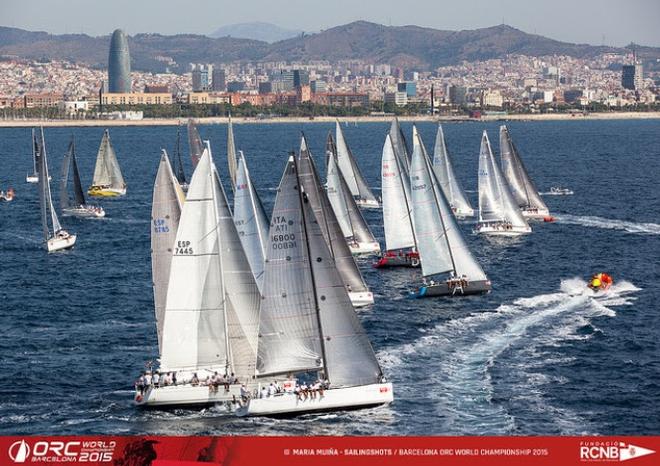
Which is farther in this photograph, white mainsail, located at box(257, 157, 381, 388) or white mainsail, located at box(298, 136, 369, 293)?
white mainsail, located at box(298, 136, 369, 293)

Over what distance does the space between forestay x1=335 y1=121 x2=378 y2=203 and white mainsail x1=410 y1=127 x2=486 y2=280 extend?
72.8 ft

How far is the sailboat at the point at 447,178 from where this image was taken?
292 feet

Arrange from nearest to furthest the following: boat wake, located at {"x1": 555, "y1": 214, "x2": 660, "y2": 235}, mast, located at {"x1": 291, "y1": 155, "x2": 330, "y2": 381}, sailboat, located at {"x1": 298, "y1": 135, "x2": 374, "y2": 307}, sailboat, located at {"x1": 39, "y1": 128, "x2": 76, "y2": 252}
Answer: mast, located at {"x1": 291, "y1": 155, "x2": 330, "y2": 381} → sailboat, located at {"x1": 298, "y1": 135, "x2": 374, "y2": 307} → sailboat, located at {"x1": 39, "y1": 128, "x2": 76, "y2": 252} → boat wake, located at {"x1": 555, "y1": 214, "x2": 660, "y2": 235}

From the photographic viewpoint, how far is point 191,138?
379 ft

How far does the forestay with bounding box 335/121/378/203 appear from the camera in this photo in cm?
9241

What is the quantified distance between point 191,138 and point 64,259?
36488 mm

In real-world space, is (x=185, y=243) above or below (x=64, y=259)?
above

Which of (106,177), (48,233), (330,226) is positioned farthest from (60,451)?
(106,177)

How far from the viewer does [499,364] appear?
49.8 metres

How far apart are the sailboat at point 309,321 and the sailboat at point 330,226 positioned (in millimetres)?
4200

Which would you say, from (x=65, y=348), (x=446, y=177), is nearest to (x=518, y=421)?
(x=65, y=348)

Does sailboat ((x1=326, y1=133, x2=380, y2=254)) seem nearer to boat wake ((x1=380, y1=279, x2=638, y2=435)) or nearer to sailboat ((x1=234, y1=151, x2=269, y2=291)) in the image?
boat wake ((x1=380, y1=279, x2=638, y2=435))

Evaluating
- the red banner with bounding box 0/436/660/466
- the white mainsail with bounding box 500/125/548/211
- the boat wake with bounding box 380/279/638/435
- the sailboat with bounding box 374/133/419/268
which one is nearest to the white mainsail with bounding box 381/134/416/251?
the sailboat with bounding box 374/133/419/268

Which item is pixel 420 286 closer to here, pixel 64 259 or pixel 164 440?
pixel 64 259
